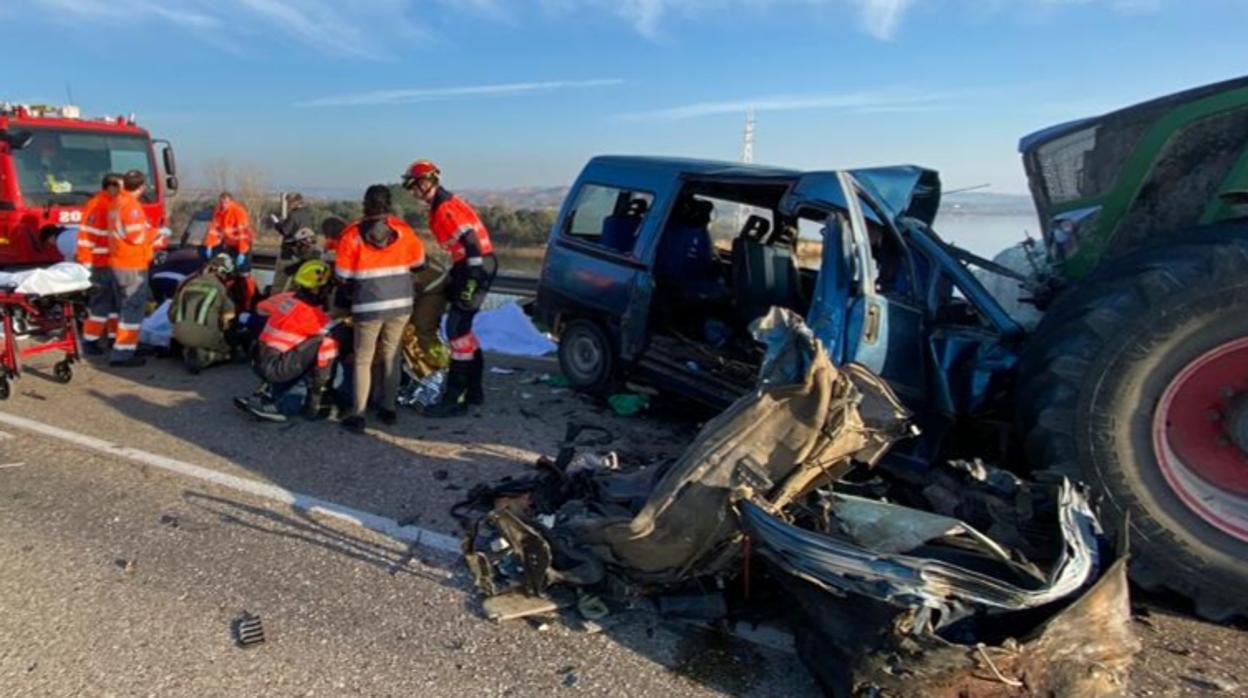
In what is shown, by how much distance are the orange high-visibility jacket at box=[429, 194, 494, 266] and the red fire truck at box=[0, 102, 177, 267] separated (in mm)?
6139

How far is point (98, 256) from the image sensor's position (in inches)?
305

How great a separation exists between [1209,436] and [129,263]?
27.7 feet

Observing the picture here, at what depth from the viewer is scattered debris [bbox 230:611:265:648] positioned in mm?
3025

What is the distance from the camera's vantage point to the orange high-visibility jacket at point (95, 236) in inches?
303

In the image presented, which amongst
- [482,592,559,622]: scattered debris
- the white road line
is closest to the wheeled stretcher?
the white road line

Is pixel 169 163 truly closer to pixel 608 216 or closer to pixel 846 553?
pixel 608 216

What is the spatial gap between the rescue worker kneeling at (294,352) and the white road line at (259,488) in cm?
81

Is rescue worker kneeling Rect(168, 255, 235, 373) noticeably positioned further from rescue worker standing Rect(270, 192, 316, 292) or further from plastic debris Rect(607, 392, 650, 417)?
plastic debris Rect(607, 392, 650, 417)

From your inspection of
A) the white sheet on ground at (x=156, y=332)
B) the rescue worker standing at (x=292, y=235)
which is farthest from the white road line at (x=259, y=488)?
the rescue worker standing at (x=292, y=235)

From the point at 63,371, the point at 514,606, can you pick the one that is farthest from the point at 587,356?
the point at 63,371

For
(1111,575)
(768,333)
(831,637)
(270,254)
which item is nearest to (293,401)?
(768,333)

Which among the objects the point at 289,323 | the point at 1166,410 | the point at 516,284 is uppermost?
the point at 1166,410

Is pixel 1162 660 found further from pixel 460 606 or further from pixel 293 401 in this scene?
pixel 293 401

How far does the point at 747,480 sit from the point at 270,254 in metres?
13.2
